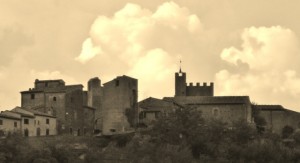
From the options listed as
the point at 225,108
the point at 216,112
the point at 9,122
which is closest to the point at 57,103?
the point at 9,122

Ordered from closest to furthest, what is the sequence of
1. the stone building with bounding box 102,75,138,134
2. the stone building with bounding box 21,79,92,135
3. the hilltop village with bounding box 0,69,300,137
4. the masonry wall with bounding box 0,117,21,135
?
1. the masonry wall with bounding box 0,117,21,135
2. the hilltop village with bounding box 0,69,300,137
3. the stone building with bounding box 21,79,92,135
4. the stone building with bounding box 102,75,138,134

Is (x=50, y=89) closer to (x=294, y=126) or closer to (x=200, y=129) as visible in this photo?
(x=200, y=129)

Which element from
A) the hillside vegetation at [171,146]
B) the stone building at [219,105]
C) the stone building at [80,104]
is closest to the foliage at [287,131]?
the stone building at [219,105]

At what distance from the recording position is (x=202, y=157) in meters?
68.4

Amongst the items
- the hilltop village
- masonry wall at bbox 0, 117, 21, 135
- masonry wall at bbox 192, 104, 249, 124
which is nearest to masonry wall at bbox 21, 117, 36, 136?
the hilltop village

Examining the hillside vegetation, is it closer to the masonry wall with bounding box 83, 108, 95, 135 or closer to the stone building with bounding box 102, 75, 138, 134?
the stone building with bounding box 102, 75, 138, 134

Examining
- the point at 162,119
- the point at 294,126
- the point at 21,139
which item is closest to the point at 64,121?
the point at 162,119

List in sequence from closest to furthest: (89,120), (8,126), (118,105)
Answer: (8,126) < (118,105) < (89,120)

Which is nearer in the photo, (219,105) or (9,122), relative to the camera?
(9,122)

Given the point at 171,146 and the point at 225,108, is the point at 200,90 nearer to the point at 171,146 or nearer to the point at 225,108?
the point at 225,108

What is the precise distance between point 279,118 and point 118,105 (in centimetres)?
2389

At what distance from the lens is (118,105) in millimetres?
80250

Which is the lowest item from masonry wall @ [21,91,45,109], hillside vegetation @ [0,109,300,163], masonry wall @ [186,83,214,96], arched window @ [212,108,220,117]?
hillside vegetation @ [0,109,300,163]

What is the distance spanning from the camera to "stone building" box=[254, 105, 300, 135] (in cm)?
9094
